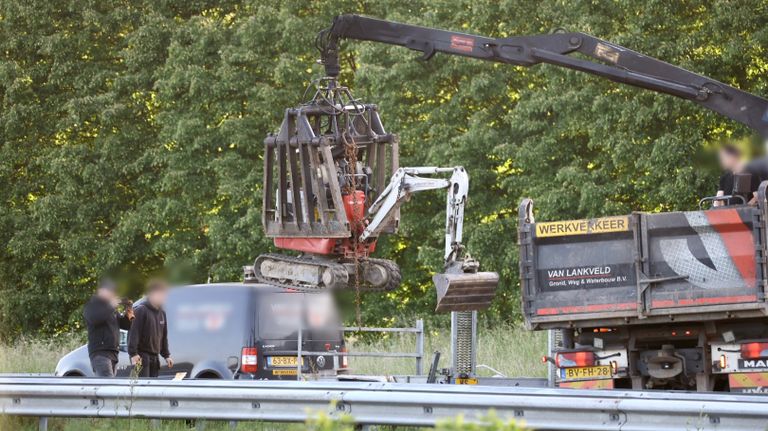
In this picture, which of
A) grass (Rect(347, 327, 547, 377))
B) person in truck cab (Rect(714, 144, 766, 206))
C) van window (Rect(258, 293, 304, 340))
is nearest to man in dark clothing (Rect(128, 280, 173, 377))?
van window (Rect(258, 293, 304, 340))

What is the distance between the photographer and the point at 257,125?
1307 inches

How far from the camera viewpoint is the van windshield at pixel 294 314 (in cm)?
1602

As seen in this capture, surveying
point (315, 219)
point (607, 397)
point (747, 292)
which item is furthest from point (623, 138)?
point (607, 397)

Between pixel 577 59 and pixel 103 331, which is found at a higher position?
pixel 577 59

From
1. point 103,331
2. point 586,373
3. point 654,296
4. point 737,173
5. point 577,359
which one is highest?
point 737,173

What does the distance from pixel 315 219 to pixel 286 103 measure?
56.8 ft

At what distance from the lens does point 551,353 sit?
14742 mm

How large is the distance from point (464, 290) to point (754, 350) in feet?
10.5

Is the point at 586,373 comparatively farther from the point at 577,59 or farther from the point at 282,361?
the point at 577,59

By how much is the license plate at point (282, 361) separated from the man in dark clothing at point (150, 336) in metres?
1.19

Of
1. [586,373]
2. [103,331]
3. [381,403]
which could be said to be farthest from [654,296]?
[103,331]

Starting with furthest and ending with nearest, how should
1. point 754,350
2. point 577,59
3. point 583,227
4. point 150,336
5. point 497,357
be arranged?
point 497,357 < point 577,59 < point 150,336 < point 583,227 < point 754,350

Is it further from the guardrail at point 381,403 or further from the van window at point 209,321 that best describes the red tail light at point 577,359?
the van window at point 209,321

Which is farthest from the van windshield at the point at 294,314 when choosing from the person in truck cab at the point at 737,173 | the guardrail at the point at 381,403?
the person in truck cab at the point at 737,173
